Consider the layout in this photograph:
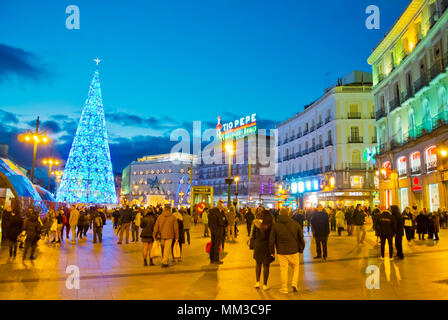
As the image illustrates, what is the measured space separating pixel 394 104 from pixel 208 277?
29.4 metres

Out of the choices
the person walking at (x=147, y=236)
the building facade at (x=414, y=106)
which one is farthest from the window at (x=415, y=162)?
the person walking at (x=147, y=236)

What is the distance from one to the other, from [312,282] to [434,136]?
21142 mm

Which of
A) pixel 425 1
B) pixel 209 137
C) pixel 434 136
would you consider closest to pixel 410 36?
pixel 425 1

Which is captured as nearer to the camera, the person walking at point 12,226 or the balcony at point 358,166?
the person walking at point 12,226

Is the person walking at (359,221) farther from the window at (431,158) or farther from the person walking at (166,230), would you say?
the window at (431,158)

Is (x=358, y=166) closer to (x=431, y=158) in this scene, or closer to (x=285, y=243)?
(x=431, y=158)

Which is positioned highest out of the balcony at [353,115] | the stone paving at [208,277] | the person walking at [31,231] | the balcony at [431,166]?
the balcony at [353,115]

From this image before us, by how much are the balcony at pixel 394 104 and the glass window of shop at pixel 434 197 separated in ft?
27.1

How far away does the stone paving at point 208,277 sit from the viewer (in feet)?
21.7

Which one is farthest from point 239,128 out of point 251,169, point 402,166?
point 402,166

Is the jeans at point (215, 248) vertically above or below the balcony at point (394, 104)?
below

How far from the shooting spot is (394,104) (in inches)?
1281

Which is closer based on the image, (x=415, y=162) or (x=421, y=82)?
(x=421, y=82)

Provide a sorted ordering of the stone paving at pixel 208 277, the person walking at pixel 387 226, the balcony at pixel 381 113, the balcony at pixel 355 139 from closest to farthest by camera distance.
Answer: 1. the stone paving at pixel 208 277
2. the person walking at pixel 387 226
3. the balcony at pixel 381 113
4. the balcony at pixel 355 139
